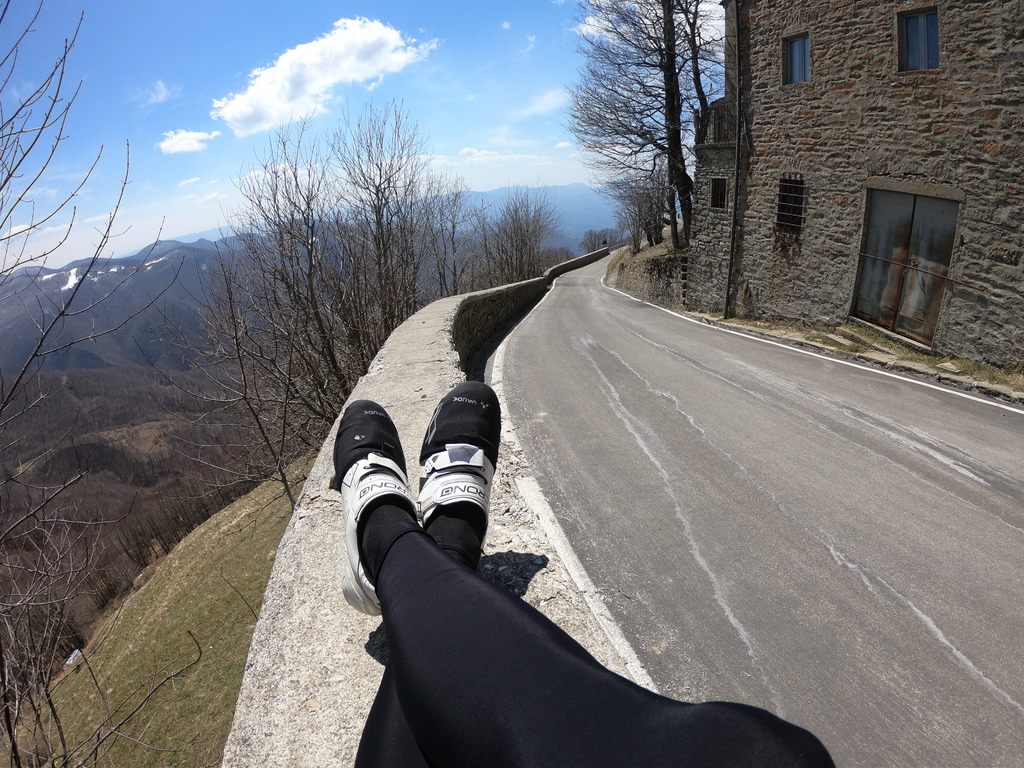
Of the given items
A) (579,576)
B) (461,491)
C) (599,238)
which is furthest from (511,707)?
(599,238)

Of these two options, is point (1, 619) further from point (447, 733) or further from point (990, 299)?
point (990, 299)

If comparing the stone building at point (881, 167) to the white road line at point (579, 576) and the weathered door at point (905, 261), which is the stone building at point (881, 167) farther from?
the white road line at point (579, 576)

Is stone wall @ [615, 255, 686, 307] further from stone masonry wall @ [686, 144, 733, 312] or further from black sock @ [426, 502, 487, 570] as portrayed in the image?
black sock @ [426, 502, 487, 570]

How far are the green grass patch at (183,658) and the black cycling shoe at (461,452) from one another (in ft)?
8.85

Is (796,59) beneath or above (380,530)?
above

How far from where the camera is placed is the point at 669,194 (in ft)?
92.6

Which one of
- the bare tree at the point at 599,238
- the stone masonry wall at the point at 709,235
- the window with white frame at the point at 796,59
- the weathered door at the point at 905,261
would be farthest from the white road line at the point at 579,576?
the bare tree at the point at 599,238

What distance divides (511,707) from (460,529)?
819 mm

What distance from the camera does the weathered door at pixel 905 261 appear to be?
8.26 metres

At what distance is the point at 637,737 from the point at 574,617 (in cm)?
103

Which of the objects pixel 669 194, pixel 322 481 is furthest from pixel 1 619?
pixel 669 194

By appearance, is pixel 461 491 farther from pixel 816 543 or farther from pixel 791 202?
pixel 791 202

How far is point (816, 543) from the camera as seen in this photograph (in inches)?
145

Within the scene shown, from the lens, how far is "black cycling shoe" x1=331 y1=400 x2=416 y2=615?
175 centimetres
